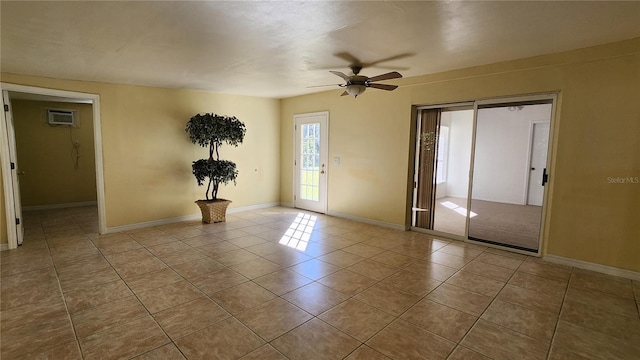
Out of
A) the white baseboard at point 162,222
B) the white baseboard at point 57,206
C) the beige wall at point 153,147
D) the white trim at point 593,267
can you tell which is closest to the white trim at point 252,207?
the white baseboard at point 162,222

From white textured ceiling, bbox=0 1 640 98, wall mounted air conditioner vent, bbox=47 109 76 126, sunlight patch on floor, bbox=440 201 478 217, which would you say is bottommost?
sunlight patch on floor, bbox=440 201 478 217

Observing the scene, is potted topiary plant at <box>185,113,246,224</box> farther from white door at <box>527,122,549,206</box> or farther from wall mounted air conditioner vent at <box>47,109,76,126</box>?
white door at <box>527,122,549,206</box>

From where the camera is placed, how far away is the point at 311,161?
6.54 metres

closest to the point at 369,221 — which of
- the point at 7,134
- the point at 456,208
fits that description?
the point at 456,208

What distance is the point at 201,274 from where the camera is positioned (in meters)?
3.32

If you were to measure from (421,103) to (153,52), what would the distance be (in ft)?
12.3

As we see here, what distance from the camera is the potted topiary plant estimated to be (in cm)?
525

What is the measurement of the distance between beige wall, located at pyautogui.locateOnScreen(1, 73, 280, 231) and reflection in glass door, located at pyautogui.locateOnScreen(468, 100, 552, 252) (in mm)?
5099

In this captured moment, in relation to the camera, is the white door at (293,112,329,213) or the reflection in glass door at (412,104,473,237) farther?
the white door at (293,112,329,213)

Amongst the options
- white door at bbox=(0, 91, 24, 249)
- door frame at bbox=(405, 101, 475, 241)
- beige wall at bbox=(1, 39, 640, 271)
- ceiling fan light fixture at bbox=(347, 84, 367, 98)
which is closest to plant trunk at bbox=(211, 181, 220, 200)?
beige wall at bbox=(1, 39, 640, 271)

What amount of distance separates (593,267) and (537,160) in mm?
4516

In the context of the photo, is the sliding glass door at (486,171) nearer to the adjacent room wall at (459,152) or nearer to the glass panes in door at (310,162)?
the adjacent room wall at (459,152)

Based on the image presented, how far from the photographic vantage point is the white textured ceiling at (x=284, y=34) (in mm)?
2332

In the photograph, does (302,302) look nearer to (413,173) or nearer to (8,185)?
(413,173)
